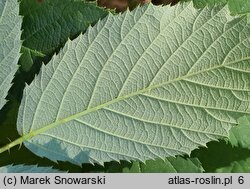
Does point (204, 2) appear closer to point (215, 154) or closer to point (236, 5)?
point (236, 5)

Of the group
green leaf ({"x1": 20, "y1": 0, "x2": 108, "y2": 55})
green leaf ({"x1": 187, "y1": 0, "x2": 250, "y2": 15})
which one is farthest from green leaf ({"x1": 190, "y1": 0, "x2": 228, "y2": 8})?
green leaf ({"x1": 20, "y1": 0, "x2": 108, "y2": 55})

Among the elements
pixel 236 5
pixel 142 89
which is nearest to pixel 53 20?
pixel 142 89

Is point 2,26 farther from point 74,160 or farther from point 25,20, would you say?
point 74,160

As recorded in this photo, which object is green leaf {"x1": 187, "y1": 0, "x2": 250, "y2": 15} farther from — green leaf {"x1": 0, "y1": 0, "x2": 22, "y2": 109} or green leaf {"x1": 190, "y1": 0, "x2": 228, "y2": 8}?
green leaf {"x1": 0, "y1": 0, "x2": 22, "y2": 109}

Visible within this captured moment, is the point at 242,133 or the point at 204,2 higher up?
the point at 204,2

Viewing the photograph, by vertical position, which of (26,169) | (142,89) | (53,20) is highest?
(53,20)

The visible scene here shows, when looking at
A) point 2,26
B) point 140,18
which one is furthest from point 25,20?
point 140,18
